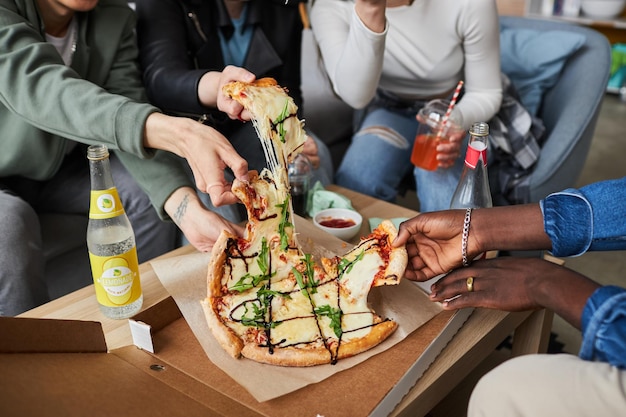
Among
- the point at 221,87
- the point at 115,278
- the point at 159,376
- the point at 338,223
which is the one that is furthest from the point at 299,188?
the point at 159,376

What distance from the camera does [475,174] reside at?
56.1 inches

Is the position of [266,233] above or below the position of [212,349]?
above

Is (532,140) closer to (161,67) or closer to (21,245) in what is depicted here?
(161,67)

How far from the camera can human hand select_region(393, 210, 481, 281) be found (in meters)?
1.21

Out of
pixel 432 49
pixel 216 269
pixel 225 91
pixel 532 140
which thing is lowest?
pixel 532 140

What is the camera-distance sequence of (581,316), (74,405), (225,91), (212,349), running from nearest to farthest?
1. (74,405)
2. (581,316)
3. (212,349)
4. (225,91)

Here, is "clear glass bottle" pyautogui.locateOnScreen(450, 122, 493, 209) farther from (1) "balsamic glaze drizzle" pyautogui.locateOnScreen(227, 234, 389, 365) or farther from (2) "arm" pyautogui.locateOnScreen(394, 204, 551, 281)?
(1) "balsamic glaze drizzle" pyautogui.locateOnScreen(227, 234, 389, 365)

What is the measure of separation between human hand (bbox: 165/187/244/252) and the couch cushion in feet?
5.04

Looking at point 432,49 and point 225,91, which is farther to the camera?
point 432,49

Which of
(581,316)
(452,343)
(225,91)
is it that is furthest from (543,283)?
(225,91)

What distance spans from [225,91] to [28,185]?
0.88 m

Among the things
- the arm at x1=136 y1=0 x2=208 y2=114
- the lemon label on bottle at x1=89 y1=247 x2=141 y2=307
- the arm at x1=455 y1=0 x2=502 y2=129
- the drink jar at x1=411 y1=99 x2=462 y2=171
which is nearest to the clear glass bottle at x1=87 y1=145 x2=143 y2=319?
the lemon label on bottle at x1=89 y1=247 x2=141 y2=307

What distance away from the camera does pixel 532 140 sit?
211 centimetres

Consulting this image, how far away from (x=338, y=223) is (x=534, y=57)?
4.27ft
